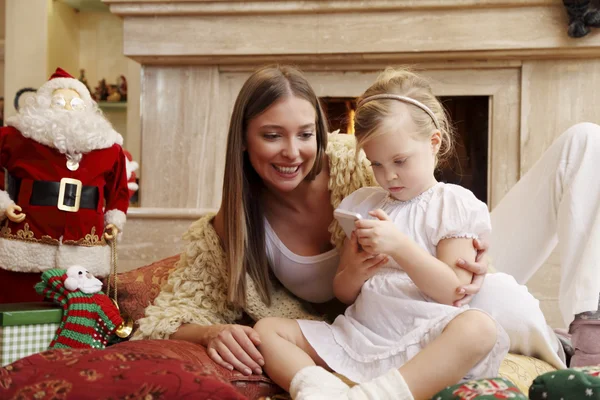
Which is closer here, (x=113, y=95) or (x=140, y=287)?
(x=140, y=287)

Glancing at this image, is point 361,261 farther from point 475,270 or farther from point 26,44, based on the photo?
point 26,44

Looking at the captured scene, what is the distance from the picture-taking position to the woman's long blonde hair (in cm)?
163

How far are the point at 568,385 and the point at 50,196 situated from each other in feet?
5.25

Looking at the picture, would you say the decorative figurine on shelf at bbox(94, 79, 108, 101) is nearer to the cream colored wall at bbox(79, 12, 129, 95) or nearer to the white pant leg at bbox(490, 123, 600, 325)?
the cream colored wall at bbox(79, 12, 129, 95)

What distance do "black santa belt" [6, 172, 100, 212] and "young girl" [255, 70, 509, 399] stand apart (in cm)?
95

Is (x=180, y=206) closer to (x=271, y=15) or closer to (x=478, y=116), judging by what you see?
(x=271, y=15)

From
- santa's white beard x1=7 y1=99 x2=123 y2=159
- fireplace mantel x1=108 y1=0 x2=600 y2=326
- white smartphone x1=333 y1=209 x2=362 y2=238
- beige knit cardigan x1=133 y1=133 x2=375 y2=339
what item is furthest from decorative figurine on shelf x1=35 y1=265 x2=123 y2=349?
fireplace mantel x1=108 y1=0 x2=600 y2=326

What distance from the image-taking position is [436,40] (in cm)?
310

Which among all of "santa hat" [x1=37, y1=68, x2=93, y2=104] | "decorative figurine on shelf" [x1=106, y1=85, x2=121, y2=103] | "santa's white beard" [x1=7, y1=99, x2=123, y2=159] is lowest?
"santa's white beard" [x1=7, y1=99, x2=123, y2=159]

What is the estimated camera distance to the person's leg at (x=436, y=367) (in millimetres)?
1234

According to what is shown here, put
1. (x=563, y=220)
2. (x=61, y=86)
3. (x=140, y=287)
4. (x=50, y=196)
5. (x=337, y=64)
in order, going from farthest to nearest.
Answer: (x=337, y=64)
(x=61, y=86)
(x=50, y=196)
(x=140, y=287)
(x=563, y=220)

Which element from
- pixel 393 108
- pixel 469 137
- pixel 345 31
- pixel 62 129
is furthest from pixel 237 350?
pixel 469 137

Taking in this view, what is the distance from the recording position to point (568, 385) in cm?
117

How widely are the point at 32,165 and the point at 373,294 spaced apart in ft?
4.13
